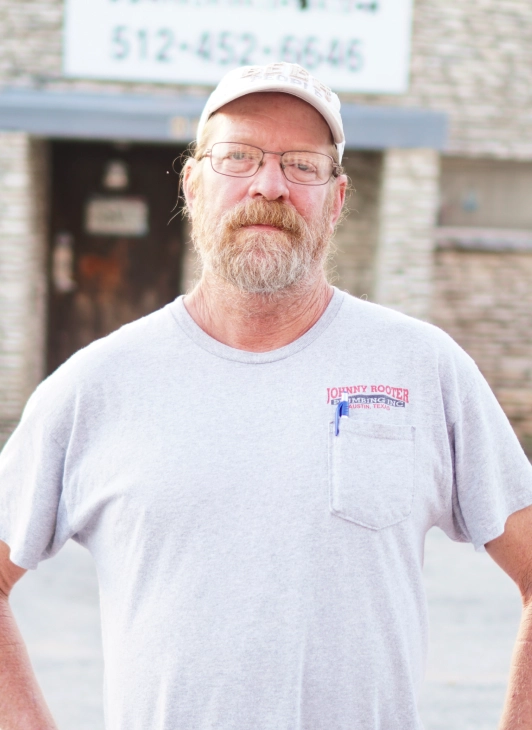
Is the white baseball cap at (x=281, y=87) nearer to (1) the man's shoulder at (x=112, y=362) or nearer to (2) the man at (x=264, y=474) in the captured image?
(2) the man at (x=264, y=474)

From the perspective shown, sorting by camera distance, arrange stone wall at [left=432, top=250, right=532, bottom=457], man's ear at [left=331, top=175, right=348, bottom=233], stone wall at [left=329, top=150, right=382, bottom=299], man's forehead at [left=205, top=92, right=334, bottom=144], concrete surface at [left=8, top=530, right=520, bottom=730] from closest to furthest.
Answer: man's forehead at [left=205, top=92, right=334, bottom=144]
man's ear at [left=331, top=175, right=348, bottom=233]
concrete surface at [left=8, top=530, right=520, bottom=730]
stone wall at [left=432, top=250, right=532, bottom=457]
stone wall at [left=329, top=150, right=382, bottom=299]

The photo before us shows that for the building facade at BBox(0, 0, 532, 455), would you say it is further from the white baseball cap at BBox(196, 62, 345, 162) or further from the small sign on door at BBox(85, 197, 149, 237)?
the white baseball cap at BBox(196, 62, 345, 162)

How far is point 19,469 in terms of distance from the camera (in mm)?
2035

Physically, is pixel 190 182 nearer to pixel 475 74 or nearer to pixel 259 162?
pixel 259 162

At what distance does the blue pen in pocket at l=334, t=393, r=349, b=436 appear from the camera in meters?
1.89

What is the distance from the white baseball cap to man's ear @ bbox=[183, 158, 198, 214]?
0.42ft

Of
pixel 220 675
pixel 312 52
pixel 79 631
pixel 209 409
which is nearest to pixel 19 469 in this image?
pixel 209 409

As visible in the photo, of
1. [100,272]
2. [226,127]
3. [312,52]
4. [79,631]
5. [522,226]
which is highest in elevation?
[312,52]

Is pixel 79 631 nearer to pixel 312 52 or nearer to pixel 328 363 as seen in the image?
pixel 328 363

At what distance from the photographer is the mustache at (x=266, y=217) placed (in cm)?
202

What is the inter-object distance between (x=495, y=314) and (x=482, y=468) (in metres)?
7.88

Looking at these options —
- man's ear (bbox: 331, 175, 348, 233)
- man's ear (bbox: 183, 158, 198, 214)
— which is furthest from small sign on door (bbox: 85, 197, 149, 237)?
man's ear (bbox: 331, 175, 348, 233)

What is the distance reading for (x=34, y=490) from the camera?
1.99m

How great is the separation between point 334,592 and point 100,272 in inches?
344
